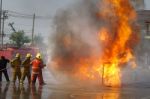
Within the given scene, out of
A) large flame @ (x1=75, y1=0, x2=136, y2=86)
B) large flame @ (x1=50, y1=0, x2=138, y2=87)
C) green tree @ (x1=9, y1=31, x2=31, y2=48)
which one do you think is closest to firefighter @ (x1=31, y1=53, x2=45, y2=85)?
large flame @ (x1=50, y1=0, x2=138, y2=87)

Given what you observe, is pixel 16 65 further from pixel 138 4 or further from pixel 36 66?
pixel 138 4

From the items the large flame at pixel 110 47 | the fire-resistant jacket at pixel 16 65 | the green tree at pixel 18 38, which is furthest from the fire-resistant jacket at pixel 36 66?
the green tree at pixel 18 38

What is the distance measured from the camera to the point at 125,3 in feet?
79.4

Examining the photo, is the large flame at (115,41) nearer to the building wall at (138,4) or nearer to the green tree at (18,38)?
the building wall at (138,4)

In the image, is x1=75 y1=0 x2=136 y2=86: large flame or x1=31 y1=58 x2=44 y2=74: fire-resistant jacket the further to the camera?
x1=75 y1=0 x2=136 y2=86: large flame

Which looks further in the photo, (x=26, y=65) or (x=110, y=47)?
(x=110, y=47)

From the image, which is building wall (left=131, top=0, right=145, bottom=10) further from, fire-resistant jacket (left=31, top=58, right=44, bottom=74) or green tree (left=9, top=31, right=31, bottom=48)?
green tree (left=9, top=31, right=31, bottom=48)

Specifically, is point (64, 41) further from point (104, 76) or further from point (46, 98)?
point (46, 98)

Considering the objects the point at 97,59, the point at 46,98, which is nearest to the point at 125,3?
the point at 97,59

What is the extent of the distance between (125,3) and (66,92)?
7446mm

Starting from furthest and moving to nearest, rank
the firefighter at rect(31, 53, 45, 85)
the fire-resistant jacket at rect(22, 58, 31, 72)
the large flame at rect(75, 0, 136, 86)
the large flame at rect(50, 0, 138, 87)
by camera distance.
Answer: the large flame at rect(50, 0, 138, 87) → the large flame at rect(75, 0, 136, 86) → the fire-resistant jacket at rect(22, 58, 31, 72) → the firefighter at rect(31, 53, 45, 85)

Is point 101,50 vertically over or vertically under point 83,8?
under

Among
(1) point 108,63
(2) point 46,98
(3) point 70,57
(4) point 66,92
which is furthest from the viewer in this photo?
(3) point 70,57

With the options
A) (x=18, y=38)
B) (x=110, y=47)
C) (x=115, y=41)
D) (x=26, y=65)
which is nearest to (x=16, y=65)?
(x=26, y=65)
